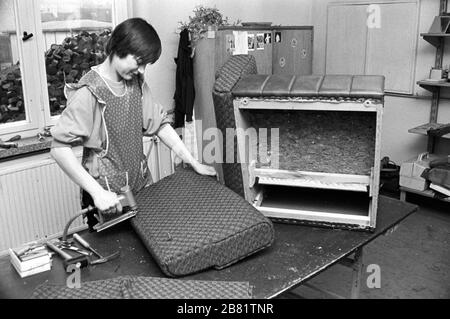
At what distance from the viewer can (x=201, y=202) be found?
153cm

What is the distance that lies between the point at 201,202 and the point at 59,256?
467 mm

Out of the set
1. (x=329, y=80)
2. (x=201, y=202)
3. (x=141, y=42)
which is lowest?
(x=201, y=202)

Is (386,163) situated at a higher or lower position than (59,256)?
lower

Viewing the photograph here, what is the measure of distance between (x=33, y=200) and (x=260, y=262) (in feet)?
6.75

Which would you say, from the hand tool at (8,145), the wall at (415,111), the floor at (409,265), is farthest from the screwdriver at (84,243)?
the wall at (415,111)

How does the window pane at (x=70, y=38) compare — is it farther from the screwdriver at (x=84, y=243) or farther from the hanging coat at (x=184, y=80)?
the screwdriver at (x=84, y=243)

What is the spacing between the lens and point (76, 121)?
1544 mm

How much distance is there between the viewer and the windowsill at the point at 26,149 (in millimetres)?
2924

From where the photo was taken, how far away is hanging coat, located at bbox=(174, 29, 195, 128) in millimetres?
3908

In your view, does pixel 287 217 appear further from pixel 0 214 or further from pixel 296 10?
pixel 296 10

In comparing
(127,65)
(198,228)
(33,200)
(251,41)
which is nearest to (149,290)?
(198,228)
